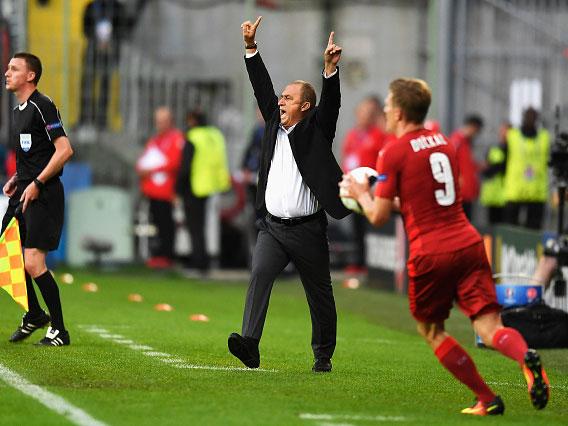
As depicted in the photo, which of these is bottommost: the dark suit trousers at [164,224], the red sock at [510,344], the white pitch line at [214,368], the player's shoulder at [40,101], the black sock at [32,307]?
the dark suit trousers at [164,224]

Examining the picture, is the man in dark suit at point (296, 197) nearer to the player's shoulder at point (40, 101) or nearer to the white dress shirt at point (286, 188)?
the white dress shirt at point (286, 188)

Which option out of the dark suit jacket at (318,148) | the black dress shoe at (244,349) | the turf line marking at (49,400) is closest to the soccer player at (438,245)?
the dark suit jacket at (318,148)

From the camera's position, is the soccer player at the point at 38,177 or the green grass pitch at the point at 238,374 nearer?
the green grass pitch at the point at 238,374

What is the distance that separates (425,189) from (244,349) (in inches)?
86.5

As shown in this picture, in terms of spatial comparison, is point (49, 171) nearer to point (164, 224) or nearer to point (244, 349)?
point (244, 349)

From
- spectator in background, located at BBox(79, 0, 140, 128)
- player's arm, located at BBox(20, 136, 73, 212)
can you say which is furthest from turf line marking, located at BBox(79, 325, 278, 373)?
spectator in background, located at BBox(79, 0, 140, 128)

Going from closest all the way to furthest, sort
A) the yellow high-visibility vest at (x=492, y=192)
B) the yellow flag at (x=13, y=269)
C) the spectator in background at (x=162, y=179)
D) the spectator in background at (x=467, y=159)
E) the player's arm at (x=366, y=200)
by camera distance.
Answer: the player's arm at (x=366, y=200)
the yellow flag at (x=13, y=269)
the spectator in background at (x=467, y=159)
the spectator in background at (x=162, y=179)
the yellow high-visibility vest at (x=492, y=192)

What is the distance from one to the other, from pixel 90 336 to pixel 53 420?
4.68 m

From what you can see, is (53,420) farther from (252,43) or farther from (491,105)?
(491,105)

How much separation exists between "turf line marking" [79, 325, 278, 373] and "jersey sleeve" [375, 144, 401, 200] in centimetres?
231

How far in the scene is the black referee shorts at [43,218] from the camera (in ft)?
39.0

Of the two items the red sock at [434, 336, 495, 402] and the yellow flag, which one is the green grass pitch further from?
the yellow flag

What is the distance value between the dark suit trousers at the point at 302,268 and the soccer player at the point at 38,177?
5.71ft

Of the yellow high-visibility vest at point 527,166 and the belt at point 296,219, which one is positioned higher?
the belt at point 296,219
